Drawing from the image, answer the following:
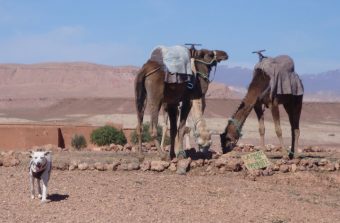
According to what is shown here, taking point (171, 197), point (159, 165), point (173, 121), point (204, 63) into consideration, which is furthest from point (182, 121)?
point (171, 197)

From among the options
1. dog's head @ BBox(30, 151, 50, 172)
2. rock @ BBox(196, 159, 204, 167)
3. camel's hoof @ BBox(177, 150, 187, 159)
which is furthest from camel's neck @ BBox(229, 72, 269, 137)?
dog's head @ BBox(30, 151, 50, 172)

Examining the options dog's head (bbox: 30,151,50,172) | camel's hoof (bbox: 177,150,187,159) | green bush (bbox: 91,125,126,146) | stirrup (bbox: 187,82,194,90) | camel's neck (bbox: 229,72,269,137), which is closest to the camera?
dog's head (bbox: 30,151,50,172)

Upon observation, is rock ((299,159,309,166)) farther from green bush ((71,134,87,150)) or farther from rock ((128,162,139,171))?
green bush ((71,134,87,150))

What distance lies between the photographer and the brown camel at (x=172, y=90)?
13945 millimetres

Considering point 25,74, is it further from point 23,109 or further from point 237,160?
point 237,160

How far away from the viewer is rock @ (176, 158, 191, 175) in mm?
13344

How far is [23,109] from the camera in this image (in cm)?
10762

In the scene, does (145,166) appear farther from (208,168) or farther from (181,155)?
(181,155)

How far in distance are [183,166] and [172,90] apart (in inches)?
68.8

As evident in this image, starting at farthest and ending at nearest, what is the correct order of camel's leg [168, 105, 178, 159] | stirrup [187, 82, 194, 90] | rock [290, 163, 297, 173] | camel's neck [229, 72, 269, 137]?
1. camel's neck [229, 72, 269, 137]
2. camel's leg [168, 105, 178, 159]
3. stirrup [187, 82, 194, 90]
4. rock [290, 163, 297, 173]

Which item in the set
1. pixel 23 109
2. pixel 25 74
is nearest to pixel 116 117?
pixel 23 109

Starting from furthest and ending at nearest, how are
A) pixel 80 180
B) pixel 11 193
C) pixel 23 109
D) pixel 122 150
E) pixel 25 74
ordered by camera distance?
pixel 25 74, pixel 23 109, pixel 122 150, pixel 80 180, pixel 11 193

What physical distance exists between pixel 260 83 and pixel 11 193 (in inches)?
274

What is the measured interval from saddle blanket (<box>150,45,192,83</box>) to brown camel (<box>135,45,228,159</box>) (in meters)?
0.10
